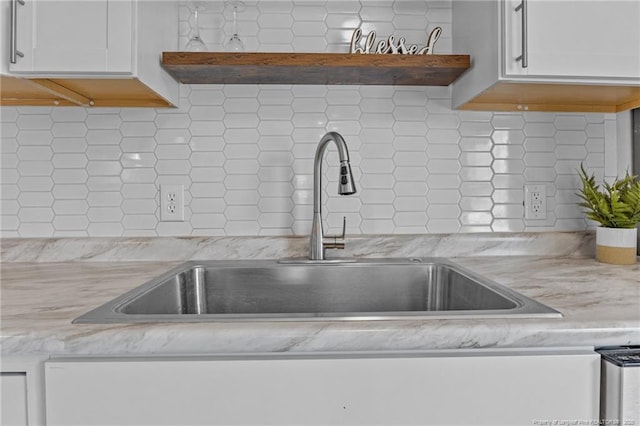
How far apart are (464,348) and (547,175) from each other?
98 centimetres

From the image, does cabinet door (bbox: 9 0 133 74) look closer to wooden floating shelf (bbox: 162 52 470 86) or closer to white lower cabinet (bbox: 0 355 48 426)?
wooden floating shelf (bbox: 162 52 470 86)

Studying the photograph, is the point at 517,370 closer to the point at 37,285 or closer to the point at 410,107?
the point at 410,107

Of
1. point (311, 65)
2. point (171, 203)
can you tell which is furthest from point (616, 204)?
point (171, 203)

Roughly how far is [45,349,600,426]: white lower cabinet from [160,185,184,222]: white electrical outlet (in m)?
0.76

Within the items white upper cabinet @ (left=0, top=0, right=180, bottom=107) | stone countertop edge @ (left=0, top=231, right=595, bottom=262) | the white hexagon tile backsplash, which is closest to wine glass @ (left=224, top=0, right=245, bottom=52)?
the white hexagon tile backsplash

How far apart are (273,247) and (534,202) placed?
88cm

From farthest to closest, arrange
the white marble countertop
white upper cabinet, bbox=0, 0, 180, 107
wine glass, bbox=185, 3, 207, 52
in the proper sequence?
wine glass, bbox=185, 3, 207, 52 → white upper cabinet, bbox=0, 0, 180, 107 → the white marble countertop

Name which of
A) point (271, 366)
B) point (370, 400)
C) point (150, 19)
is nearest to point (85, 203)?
point (150, 19)

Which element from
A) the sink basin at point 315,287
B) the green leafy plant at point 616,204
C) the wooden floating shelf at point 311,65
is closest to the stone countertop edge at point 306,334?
the sink basin at point 315,287

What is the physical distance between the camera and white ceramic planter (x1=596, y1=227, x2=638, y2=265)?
1348mm

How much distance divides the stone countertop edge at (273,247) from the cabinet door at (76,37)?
0.56 metres

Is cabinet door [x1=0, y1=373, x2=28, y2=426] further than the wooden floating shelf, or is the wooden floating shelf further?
the wooden floating shelf

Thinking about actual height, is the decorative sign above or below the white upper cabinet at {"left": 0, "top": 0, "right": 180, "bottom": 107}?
above

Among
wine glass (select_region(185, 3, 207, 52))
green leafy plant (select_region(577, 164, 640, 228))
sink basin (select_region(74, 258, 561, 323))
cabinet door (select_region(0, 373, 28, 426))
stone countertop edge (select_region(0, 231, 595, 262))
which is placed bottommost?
cabinet door (select_region(0, 373, 28, 426))
